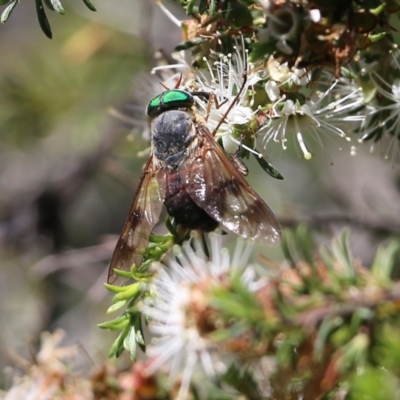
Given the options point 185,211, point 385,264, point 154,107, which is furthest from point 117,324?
point 154,107

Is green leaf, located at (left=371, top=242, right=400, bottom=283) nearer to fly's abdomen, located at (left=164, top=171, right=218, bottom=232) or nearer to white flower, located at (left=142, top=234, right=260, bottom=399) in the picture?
white flower, located at (left=142, top=234, right=260, bottom=399)

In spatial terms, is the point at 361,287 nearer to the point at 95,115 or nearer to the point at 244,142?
the point at 244,142

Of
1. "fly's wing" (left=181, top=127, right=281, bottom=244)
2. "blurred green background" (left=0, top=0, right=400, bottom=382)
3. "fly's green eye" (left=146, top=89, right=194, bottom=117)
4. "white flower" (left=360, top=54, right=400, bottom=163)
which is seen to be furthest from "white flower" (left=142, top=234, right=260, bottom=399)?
"blurred green background" (left=0, top=0, right=400, bottom=382)

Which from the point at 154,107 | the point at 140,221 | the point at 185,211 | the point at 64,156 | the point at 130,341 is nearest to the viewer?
the point at 130,341

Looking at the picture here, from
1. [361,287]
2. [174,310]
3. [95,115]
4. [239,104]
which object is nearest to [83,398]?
[174,310]

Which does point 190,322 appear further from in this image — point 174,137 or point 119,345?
point 174,137

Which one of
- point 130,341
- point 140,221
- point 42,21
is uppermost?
point 42,21

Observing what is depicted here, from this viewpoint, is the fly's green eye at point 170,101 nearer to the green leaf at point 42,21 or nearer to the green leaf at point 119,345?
the green leaf at point 42,21
